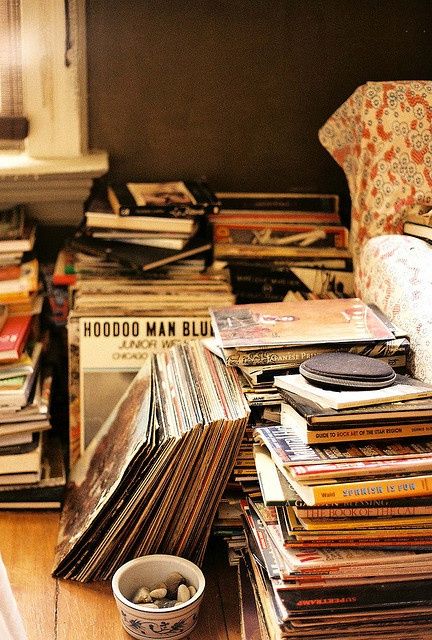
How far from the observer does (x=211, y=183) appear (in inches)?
99.6

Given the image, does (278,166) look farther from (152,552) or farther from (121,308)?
(152,552)

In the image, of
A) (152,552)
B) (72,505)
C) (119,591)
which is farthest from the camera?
(72,505)

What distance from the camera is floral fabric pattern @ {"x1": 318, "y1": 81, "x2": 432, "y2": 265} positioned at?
211 cm

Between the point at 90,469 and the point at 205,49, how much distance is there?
3.75 ft

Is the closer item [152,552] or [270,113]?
[152,552]

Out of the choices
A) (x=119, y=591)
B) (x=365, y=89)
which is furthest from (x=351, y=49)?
(x=119, y=591)

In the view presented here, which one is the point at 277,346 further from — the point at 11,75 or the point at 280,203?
the point at 11,75

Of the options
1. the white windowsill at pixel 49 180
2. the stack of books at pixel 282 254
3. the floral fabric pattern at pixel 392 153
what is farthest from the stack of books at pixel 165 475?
the white windowsill at pixel 49 180

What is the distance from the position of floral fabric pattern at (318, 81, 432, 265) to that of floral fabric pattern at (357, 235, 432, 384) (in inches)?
3.4

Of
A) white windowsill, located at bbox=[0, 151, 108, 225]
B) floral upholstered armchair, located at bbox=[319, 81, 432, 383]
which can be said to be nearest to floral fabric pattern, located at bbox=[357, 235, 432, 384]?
floral upholstered armchair, located at bbox=[319, 81, 432, 383]

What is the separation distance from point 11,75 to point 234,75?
0.59 m

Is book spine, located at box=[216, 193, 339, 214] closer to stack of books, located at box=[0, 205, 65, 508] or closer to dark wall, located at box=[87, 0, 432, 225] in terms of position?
dark wall, located at box=[87, 0, 432, 225]

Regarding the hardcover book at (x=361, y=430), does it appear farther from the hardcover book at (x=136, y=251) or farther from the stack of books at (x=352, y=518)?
the hardcover book at (x=136, y=251)

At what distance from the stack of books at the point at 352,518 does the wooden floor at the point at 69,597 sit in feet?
0.94
